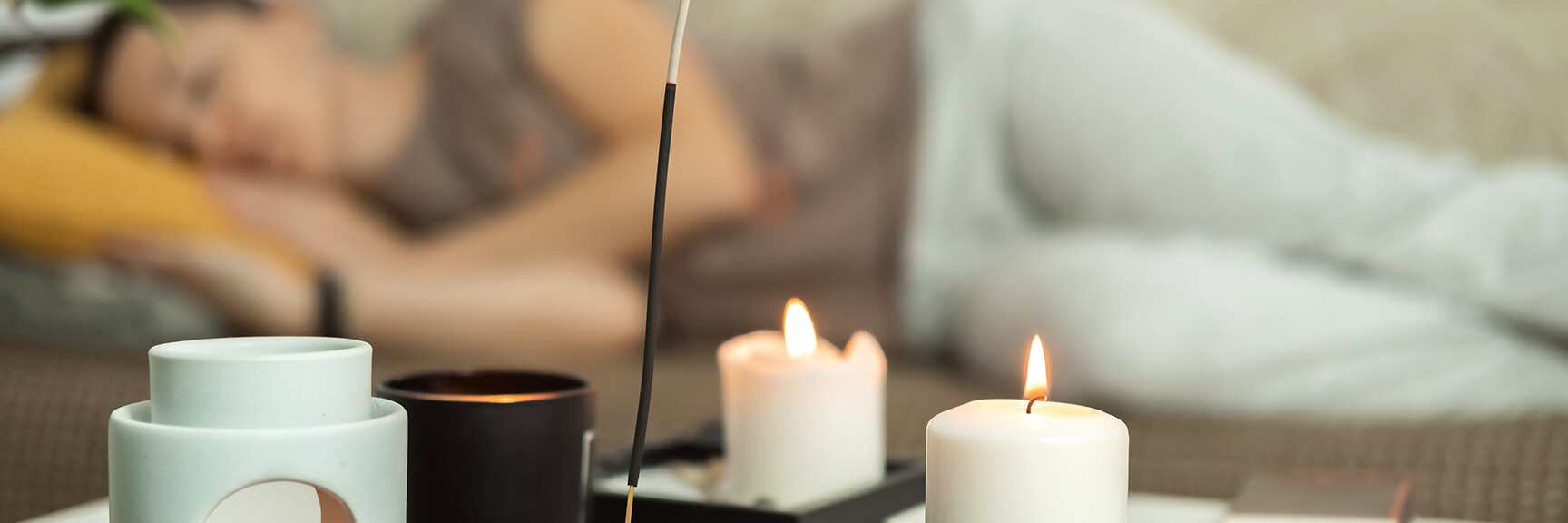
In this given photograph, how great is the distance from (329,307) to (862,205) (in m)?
0.51

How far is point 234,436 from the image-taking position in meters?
0.32

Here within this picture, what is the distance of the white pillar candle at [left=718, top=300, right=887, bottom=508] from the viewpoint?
50 centimetres

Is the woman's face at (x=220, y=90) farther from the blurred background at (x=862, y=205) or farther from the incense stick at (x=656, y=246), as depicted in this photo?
the incense stick at (x=656, y=246)

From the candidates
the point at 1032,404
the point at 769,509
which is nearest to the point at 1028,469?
the point at 1032,404

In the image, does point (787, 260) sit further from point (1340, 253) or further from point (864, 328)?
point (1340, 253)

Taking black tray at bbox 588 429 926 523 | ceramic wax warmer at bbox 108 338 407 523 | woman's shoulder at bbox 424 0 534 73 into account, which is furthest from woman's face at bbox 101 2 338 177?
ceramic wax warmer at bbox 108 338 407 523

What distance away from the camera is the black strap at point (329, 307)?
3.61ft

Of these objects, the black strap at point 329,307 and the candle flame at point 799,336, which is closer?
the candle flame at point 799,336


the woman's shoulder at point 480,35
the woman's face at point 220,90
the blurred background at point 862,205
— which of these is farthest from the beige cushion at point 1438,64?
the woman's face at point 220,90

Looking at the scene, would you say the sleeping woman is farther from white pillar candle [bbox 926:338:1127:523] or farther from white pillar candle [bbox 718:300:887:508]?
white pillar candle [bbox 926:338:1127:523]

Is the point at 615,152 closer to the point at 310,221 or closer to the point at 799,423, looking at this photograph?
the point at 310,221

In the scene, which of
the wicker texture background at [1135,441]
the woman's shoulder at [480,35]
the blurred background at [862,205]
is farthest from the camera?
the woman's shoulder at [480,35]

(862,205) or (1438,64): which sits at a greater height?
(1438,64)

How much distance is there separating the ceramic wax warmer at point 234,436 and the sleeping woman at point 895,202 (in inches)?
24.4
